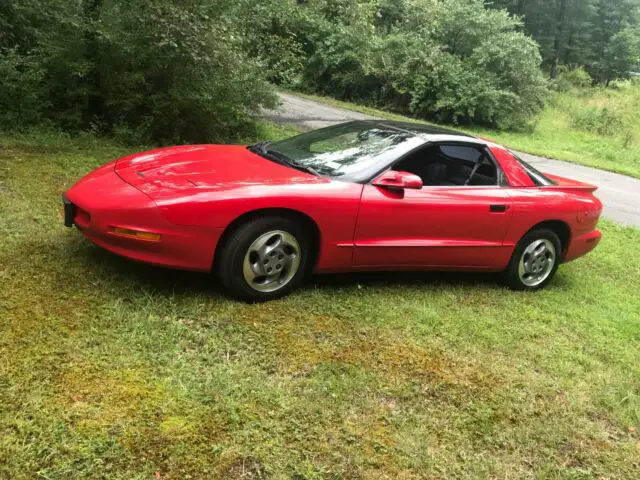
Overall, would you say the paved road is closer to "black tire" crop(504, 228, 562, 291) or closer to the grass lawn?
"black tire" crop(504, 228, 562, 291)

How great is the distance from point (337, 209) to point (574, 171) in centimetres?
1248

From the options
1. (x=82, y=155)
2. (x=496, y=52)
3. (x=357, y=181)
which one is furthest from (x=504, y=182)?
(x=496, y=52)

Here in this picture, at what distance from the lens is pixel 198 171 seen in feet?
13.2

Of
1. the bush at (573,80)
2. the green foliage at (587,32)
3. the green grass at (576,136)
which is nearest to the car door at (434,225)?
the green grass at (576,136)

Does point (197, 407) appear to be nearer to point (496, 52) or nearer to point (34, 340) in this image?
point (34, 340)

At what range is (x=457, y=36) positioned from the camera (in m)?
23.9

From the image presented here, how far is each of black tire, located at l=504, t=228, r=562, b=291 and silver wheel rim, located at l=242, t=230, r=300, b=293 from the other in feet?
7.35

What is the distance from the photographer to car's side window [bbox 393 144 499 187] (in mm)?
4629

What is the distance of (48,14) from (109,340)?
Result: 6377 mm

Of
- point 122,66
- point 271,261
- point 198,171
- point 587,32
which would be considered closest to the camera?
point 271,261

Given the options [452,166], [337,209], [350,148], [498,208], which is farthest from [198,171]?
[498,208]

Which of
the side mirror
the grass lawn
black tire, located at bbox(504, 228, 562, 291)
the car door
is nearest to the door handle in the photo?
the car door

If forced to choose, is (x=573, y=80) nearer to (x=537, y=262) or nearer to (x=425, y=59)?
(x=425, y=59)

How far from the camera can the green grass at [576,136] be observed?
17434 millimetres
